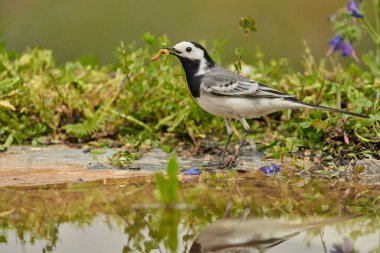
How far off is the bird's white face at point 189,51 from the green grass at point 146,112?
0.18 m

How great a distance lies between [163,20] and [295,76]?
4011mm

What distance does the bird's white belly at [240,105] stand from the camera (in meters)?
4.51

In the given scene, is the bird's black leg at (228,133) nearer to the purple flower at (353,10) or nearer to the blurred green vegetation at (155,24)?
the purple flower at (353,10)

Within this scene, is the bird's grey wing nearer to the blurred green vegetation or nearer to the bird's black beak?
the bird's black beak

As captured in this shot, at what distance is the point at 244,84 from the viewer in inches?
180

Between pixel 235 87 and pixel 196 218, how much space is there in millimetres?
1605

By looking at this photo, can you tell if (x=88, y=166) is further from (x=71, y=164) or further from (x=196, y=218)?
(x=196, y=218)

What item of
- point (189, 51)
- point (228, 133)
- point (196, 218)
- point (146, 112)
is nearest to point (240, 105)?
point (228, 133)

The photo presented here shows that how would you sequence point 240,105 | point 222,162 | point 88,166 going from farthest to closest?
point 240,105
point 222,162
point 88,166

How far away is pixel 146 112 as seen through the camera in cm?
511

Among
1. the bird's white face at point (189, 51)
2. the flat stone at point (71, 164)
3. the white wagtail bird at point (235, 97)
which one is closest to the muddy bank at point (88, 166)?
the flat stone at point (71, 164)

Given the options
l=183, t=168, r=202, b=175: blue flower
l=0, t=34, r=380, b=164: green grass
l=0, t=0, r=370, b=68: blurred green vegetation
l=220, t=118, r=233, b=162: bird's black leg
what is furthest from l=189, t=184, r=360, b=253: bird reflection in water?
l=0, t=0, r=370, b=68: blurred green vegetation

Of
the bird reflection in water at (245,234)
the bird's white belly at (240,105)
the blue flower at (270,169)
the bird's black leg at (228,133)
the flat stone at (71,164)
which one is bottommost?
the bird reflection in water at (245,234)

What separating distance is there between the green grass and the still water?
1.06 metres
